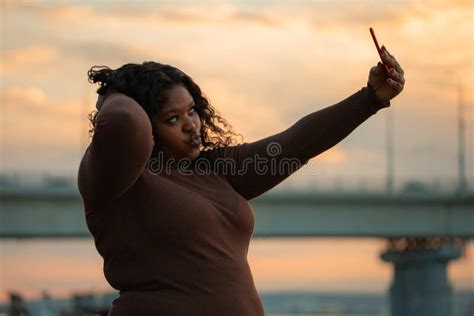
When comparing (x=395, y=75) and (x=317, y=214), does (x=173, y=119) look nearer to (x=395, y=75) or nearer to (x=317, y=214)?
(x=395, y=75)

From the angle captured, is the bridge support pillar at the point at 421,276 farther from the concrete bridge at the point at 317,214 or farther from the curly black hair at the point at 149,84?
the curly black hair at the point at 149,84

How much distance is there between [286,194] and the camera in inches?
1635

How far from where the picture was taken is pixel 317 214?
42812 mm

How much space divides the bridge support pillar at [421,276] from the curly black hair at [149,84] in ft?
164

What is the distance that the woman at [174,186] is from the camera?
377 cm

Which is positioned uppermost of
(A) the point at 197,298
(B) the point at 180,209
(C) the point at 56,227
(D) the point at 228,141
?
(C) the point at 56,227

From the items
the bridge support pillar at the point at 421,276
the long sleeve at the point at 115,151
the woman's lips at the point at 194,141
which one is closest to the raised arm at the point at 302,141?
the woman's lips at the point at 194,141

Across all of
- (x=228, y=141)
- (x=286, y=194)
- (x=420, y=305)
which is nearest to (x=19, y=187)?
(x=286, y=194)

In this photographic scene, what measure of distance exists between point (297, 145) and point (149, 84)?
0.50 m

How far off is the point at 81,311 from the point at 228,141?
1777 inches

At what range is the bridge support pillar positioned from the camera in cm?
5447

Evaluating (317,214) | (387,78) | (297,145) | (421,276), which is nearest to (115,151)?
(297,145)

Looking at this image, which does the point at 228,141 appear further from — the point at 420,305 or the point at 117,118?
the point at 420,305

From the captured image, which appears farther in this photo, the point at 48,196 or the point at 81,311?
the point at 81,311
